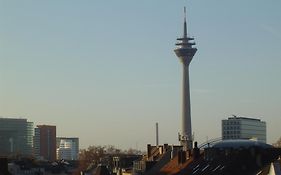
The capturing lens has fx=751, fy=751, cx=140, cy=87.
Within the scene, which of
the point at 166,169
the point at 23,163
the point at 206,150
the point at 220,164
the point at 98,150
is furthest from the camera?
the point at 98,150

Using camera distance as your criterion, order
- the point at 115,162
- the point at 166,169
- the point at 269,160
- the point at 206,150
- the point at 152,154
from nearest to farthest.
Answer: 1. the point at 269,160
2. the point at 206,150
3. the point at 166,169
4. the point at 152,154
5. the point at 115,162

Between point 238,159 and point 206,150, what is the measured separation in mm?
9999

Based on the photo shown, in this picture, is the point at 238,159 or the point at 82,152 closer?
the point at 238,159

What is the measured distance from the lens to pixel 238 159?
78.0m

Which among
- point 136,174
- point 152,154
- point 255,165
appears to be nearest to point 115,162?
point 152,154

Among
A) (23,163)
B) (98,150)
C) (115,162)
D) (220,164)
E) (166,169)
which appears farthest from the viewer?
(98,150)

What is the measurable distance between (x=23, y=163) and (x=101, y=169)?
2915 inches

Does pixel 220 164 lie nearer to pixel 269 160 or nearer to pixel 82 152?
pixel 269 160

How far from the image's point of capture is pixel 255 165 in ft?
244

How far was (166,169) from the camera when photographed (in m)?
94.9

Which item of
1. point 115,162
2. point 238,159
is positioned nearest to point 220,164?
point 238,159

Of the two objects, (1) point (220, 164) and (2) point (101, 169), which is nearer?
(1) point (220, 164)

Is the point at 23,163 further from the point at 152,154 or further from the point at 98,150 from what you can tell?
the point at 152,154

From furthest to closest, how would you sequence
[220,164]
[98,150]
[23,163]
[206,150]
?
[98,150], [23,163], [206,150], [220,164]
